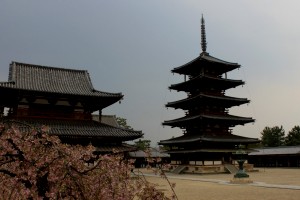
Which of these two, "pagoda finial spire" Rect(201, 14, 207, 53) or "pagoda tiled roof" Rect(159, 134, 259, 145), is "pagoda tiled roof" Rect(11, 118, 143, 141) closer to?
"pagoda tiled roof" Rect(159, 134, 259, 145)

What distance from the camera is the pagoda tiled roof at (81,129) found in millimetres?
25520

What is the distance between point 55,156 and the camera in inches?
191

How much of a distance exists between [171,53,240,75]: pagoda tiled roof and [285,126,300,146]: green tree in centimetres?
3384

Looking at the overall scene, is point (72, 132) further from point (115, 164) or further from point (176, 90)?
point (176, 90)

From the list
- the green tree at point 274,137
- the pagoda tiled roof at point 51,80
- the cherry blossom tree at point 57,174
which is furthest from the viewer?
the green tree at point 274,137

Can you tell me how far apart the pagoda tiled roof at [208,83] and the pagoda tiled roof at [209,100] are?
2369 millimetres

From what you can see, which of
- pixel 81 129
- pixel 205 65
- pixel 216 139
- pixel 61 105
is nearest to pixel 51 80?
pixel 61 105

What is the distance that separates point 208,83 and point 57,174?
39.9m

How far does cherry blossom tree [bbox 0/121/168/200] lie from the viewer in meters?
4.54

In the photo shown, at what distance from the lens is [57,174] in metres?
4.70

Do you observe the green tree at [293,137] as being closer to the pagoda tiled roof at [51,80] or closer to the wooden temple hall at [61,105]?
the wooden temple hall at [61,105]

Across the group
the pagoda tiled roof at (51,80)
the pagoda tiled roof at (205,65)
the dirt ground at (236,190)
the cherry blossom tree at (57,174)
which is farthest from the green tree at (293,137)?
the cherry blossom tree at (57,174)

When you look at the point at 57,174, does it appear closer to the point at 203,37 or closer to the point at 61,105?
the point at 61,105

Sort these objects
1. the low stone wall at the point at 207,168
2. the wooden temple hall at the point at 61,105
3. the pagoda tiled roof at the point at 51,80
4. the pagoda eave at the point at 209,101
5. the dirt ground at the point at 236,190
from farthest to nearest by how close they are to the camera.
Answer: the pagoda eave at the point at 209,101 → the low stone wall at the point at 207,168 → the pagoda tiled roof at the point at 51,80 → the wooden temple hall at the point at 61,105 → the dirt ground at the point at 236,190
